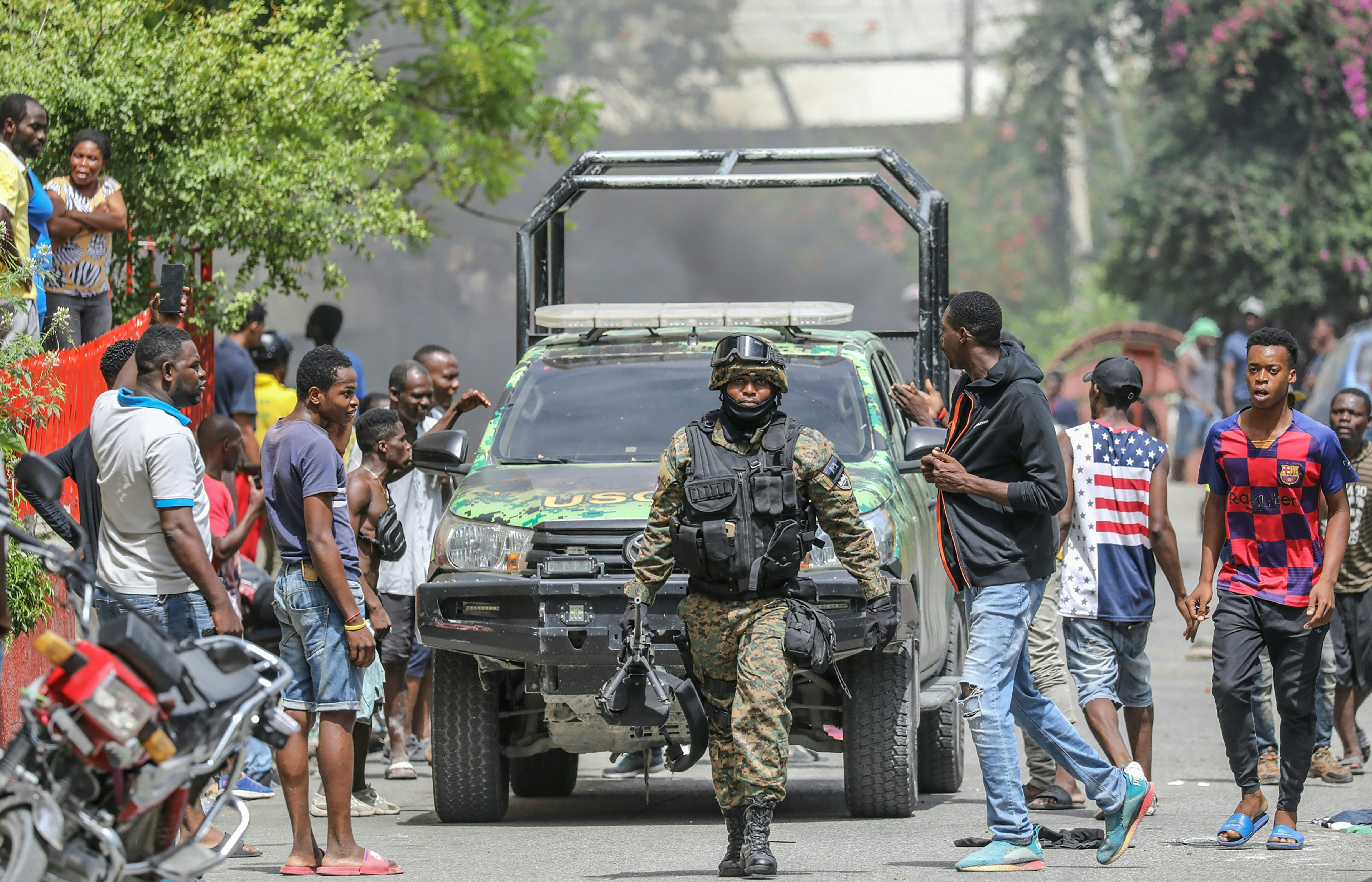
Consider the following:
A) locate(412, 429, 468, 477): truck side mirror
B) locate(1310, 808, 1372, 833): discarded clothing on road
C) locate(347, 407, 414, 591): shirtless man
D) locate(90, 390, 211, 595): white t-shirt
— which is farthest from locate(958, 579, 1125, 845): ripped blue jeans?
locate(90, 390, 211, 595): white t-shirt

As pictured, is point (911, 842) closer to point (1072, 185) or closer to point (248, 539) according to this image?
point (248, 539)

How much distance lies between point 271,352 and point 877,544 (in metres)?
5.95

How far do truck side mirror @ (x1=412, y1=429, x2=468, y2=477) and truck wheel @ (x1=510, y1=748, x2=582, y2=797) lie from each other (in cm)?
159

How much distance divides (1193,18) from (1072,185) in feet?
83.6

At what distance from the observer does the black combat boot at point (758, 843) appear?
6.64 m

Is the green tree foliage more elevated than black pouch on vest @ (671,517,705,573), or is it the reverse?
the green tree foliage

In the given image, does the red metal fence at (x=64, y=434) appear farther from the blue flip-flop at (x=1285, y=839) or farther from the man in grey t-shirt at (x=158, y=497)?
the blue flip-flop at (x=1285, y=839)

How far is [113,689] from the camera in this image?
15.2ft

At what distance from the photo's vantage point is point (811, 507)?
22.9 feet

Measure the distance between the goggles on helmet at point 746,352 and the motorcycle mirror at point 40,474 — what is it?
2577 mm

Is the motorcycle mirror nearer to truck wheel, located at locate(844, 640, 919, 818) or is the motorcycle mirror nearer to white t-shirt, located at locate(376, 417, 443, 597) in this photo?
truck wheel, located at locate(844, 640, 919, 818)

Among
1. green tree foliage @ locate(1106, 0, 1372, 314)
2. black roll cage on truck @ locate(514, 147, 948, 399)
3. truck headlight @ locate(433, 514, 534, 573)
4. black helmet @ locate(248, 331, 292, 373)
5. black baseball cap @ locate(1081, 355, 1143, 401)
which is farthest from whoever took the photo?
green tree foliage @ locate(1106, 0, 1372, 314)

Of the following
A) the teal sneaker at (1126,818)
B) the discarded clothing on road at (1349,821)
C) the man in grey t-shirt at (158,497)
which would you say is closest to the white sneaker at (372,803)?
the man in grey t-shirt at (158,497)

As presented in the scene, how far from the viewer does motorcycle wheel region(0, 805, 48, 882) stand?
14.8ft
